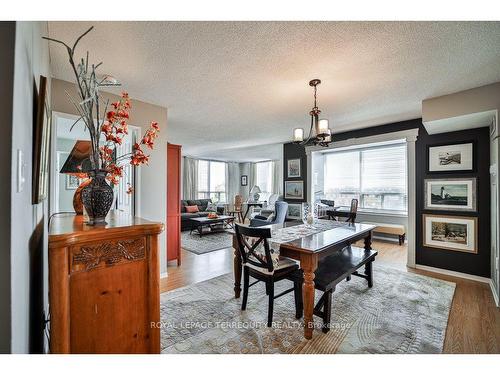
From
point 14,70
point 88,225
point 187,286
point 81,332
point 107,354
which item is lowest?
point 187,286

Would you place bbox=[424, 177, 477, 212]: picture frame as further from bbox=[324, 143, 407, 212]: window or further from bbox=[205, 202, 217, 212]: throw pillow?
bbox=[205, 202, 217, 212]: throw pillow

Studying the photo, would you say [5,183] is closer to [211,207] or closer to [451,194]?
[451,194]

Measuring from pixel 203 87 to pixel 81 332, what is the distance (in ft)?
8.02

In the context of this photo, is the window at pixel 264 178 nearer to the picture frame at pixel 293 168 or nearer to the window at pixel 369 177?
the window at pixel 369 177

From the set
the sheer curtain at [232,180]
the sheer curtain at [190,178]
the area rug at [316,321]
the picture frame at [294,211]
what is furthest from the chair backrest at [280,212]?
the sheer curtain at [232,180]

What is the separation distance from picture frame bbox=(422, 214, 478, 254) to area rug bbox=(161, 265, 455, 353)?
0.70m

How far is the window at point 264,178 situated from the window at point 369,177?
2939 millimetres

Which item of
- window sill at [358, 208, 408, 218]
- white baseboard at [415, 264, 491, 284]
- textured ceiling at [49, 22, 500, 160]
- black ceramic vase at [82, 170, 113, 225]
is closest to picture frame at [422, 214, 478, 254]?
white baseboard at [415, 264, 491, 284]

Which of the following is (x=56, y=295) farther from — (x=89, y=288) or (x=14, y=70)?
(x=14, y=70)

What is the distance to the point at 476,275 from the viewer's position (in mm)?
3213

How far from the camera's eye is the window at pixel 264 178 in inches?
388

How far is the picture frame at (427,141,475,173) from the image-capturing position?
10.7ft
